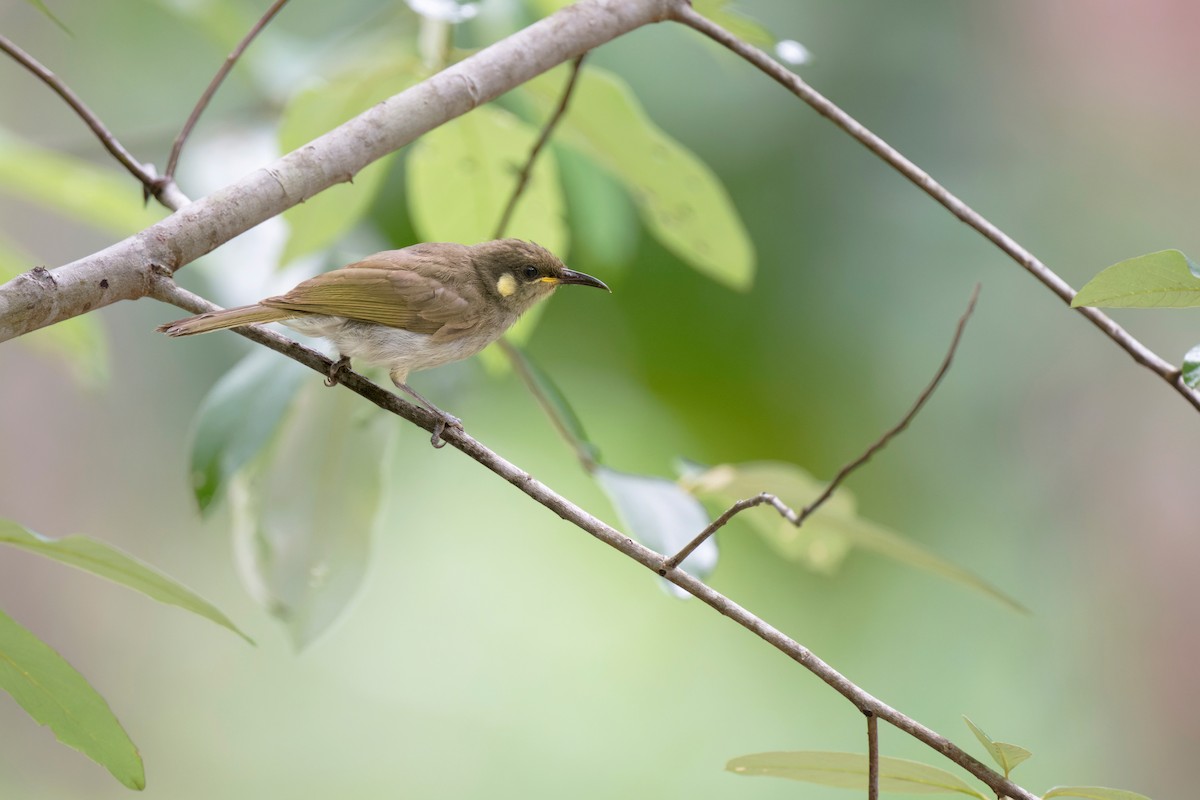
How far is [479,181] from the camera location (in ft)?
8.06

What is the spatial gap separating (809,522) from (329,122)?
1210mm

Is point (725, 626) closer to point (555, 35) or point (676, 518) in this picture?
point (676, 518)

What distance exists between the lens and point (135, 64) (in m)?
5.11

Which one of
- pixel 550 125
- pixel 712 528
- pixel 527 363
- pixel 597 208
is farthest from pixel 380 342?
pixel 597 208

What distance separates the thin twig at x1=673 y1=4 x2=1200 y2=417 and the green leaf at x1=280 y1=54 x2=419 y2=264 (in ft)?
2.09

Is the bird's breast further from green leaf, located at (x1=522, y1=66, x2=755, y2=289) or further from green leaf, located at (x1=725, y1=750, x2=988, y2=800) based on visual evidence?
green leaf, located at (x1=725, y1=750, x2=988, y2=800)

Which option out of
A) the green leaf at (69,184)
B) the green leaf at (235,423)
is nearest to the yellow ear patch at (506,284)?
the green leaf at (235,423)

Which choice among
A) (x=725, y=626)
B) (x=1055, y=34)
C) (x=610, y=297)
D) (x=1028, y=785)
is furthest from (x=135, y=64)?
(x=1028, y=785)

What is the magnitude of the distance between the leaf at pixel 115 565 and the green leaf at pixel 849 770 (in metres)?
0.64

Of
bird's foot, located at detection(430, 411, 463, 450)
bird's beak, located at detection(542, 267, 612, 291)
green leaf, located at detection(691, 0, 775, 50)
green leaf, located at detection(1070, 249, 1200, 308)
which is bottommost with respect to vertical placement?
green leaf, located at detection(1070, 249, 1200, 308)

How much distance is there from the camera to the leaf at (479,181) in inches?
93.8

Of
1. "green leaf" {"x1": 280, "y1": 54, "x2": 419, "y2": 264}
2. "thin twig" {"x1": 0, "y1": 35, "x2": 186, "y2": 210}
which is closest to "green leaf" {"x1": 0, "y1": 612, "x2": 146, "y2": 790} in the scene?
"thin twig" {"x1": 0, "y1": 35, "x2": 186, "y2": 210}

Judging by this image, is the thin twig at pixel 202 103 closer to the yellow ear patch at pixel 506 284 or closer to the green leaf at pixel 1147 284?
the yellow ear patch at pixel 506 284

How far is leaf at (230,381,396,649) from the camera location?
214 cm
